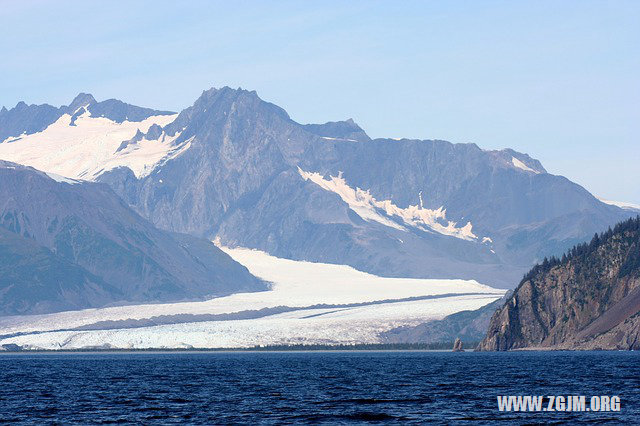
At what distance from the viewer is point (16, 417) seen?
121 metres

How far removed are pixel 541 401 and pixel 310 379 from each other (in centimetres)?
6007

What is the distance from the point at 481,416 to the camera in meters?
117

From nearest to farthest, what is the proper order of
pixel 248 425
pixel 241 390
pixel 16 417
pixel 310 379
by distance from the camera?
pixel 248 425 < pixel 16 417 < pixel 241 390 < pixel 310 379

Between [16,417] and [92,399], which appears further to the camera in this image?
[92,399]

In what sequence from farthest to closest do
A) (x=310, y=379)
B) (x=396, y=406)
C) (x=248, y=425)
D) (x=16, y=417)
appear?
(x=310, y=379) < (x=396, y=406) < (x=16, y=417) < (x=248, y=425)

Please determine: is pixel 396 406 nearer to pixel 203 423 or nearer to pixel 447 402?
pixel 447 402

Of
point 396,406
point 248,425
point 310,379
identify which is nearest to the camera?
point 248,425

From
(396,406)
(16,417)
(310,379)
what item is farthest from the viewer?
(310,379)

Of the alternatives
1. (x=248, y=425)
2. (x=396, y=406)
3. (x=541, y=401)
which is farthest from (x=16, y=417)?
(x=541, y=401)

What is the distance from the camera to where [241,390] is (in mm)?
158000

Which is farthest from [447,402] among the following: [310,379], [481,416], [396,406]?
[310,379]

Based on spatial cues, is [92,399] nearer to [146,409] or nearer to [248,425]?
[146,409]

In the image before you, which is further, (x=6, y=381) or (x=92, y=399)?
(x=6, y=381)

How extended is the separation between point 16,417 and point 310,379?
70691 millimetres
